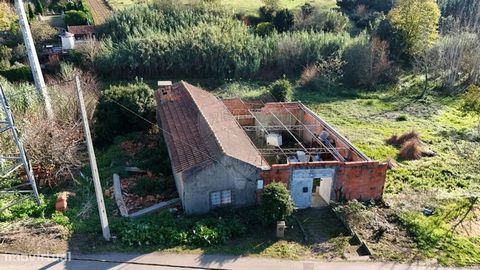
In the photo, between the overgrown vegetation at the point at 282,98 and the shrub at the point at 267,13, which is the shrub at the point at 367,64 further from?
the shrub at the point at 267,13

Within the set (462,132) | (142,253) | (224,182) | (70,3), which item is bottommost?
(462,132)

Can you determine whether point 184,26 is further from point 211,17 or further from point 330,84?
point 330,84

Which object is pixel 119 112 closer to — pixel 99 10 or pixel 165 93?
pixel 165 93

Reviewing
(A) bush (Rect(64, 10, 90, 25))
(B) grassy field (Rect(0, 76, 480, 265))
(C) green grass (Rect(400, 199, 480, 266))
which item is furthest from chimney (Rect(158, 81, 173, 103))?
(A) bush (Rect(64, 10, 90, 25))

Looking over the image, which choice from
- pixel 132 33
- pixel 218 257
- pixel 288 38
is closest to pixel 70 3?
pixel 132 33

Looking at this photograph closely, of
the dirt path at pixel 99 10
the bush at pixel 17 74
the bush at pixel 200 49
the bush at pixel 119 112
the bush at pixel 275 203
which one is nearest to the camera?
the bush at pixel 275 203

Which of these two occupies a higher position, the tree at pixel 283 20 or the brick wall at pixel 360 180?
the tree at pixel 283 20

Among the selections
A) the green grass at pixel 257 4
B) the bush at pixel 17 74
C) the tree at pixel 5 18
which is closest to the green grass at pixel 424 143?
the green grass at pixel 257 4
